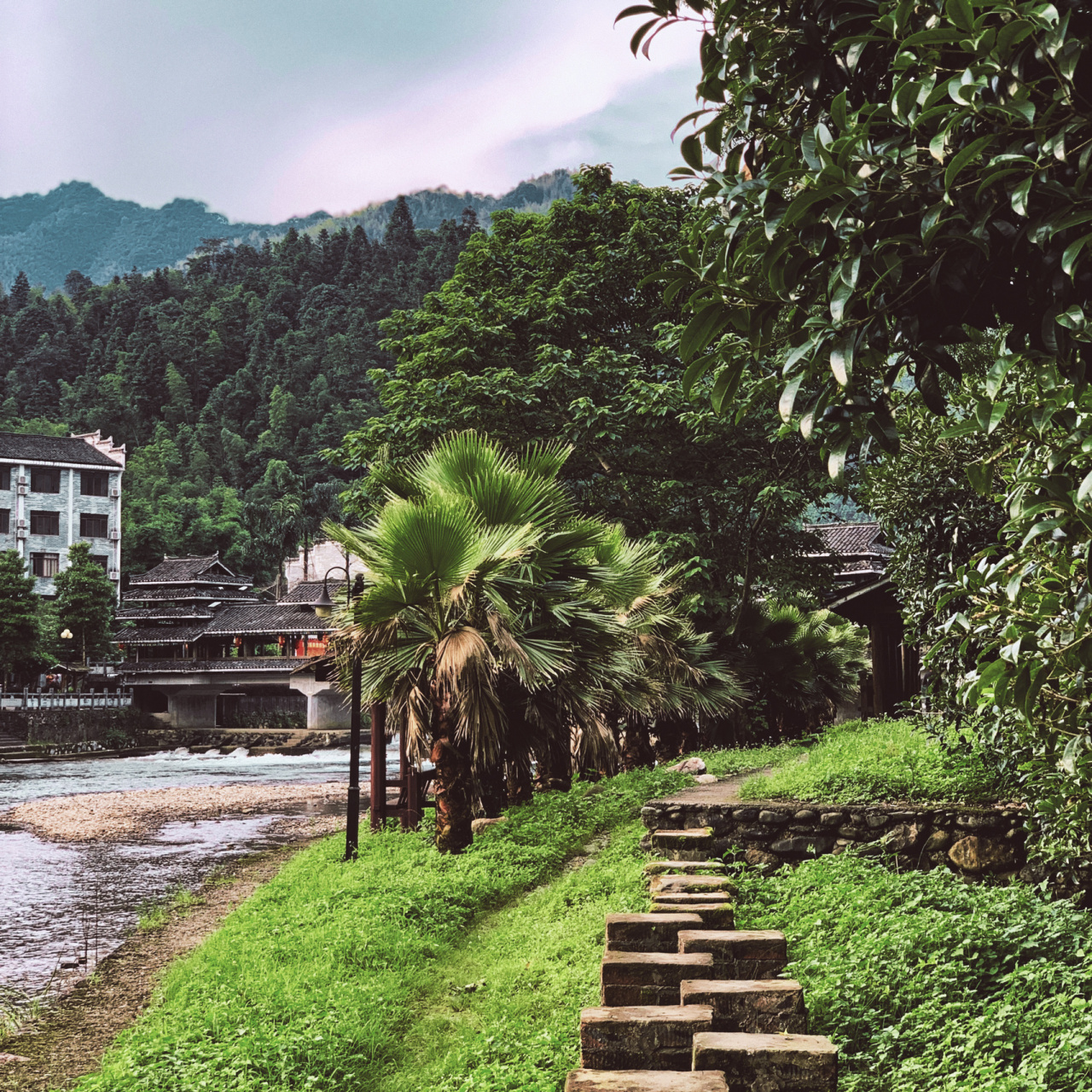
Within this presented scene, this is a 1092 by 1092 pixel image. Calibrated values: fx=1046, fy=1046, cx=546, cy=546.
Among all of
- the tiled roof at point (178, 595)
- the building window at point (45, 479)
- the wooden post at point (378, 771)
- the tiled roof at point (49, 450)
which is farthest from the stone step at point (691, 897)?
the building window at point (45, 479)

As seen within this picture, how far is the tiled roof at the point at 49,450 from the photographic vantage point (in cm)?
6197

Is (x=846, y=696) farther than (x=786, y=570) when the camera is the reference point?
Yes

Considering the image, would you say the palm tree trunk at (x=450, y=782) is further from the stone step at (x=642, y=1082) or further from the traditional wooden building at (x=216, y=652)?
the traditional wooden building at (x=216, y=652)

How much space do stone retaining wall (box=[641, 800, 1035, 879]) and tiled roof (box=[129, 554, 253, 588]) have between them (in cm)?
5438

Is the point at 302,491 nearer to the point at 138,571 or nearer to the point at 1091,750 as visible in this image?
the point at 138,571

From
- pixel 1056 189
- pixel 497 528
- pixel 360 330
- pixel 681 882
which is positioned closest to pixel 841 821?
pixel 681 882

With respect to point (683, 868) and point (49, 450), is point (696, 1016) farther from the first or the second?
point (49, 450)

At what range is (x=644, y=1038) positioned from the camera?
15.5 ft

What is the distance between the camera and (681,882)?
7180 millimetres

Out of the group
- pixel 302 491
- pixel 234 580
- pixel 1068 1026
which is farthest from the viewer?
pixel 302 491

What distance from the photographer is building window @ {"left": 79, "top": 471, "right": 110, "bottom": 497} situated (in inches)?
2542

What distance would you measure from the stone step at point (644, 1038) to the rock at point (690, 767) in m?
9.76

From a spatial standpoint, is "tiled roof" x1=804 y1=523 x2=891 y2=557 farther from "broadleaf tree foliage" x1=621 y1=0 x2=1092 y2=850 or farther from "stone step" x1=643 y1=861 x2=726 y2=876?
"broadleaf tree foliage" x1=621 y1=0 x2=1092 y2=850

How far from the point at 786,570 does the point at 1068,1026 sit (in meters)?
15.4
